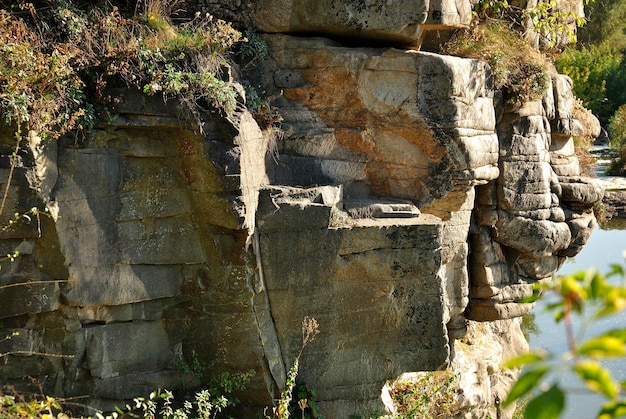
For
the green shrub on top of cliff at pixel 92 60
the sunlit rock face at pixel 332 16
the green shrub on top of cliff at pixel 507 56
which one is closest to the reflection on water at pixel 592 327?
the green shrub on top of cliff at pixel 507 56

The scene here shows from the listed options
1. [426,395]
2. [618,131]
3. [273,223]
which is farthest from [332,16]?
[618,131]

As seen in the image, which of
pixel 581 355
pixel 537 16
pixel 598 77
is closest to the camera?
pixel 581 355

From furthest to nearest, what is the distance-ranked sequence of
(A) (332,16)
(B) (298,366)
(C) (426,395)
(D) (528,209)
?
(D) (528,209), (C) (426,395), (A) (332,16), (B) (298,366)

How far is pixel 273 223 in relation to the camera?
7.48 metres

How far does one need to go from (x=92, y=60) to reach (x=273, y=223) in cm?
216

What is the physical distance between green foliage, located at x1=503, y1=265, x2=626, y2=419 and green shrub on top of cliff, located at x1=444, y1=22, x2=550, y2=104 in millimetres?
8041

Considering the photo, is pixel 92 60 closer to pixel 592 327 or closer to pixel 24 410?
pixel 24 410

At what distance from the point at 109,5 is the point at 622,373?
12.5m

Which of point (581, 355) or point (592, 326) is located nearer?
point (581, 355)

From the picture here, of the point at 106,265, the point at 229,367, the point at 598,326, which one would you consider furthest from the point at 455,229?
the point at 598,326

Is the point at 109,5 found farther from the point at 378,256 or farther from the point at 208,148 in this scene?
the point at 378,256

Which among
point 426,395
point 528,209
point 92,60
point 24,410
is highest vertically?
point 92,60

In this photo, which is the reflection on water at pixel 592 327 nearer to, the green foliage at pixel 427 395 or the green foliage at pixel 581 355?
the green foliage at pixel 427 395

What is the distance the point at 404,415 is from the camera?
30.1ft
